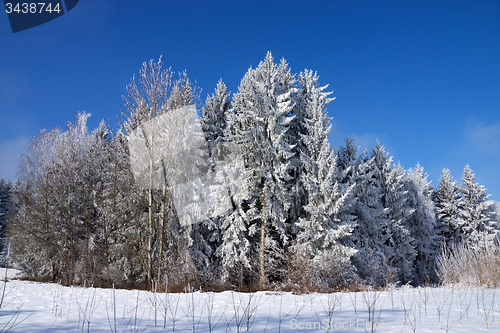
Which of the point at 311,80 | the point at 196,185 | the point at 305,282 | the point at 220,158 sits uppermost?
the point at 311,80

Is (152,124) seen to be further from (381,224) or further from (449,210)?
(449,210)

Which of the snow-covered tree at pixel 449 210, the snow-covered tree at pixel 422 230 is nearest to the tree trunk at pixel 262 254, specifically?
the snow-covered tree at pixel 422 230

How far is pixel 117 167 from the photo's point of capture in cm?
1368

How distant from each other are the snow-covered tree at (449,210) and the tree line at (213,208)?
1182 cm

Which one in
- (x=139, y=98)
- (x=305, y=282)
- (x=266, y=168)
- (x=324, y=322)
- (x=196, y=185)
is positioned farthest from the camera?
(x=196, y=185)

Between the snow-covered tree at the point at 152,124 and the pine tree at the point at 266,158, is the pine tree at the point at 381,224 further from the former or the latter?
the snow-covered tree at the point at 152,124

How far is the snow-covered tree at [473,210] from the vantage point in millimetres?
28266

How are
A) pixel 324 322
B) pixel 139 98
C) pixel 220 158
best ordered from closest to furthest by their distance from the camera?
pixel 324 322 < pixel 139 98 < pixel 220 158

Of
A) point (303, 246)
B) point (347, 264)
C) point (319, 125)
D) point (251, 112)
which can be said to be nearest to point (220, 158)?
point (251, 112)

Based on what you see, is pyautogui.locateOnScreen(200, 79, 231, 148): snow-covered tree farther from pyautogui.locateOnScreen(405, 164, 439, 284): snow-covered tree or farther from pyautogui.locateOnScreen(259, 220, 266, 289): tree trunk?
pyautogui.locateOnScreen(405, 164, 439, 284): snow-covered tree

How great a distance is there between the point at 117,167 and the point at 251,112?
8.15 metres

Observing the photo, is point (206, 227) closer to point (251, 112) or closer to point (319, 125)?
point (251, 112)

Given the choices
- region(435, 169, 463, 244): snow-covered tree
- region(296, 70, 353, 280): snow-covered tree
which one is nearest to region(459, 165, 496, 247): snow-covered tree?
region(435, 169, 463, 244): snow-covered tree

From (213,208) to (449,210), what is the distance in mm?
28013
